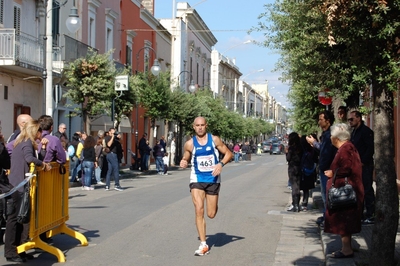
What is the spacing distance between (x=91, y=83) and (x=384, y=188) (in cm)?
2013

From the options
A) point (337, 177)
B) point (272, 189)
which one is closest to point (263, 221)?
point (337, 177)

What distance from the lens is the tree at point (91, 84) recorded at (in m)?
25.9

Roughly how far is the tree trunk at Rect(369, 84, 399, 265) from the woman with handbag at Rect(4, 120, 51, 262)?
4166 mm

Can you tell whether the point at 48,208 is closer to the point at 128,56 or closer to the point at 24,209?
the point at 24,209

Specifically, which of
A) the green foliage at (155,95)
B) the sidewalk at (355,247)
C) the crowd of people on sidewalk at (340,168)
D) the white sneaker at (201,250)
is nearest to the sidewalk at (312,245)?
the sidewalk at (355,247)

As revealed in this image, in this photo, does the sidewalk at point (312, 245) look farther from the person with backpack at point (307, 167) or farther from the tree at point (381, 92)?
the person with backpack at point (307, 167)

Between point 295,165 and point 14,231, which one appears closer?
point 14,231

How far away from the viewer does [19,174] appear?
8625 millimetres

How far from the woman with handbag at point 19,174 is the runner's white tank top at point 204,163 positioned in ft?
6.50

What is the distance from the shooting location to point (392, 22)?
6.67 meters

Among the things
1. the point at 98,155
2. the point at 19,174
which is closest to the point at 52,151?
the point at 19,174

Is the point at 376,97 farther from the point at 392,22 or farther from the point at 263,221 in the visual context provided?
the point at 263,221

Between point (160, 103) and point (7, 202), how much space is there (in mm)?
29736

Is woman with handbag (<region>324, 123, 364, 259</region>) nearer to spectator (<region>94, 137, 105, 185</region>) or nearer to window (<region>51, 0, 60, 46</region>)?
spectator (<region>94, 137, 105, 185</region>)
